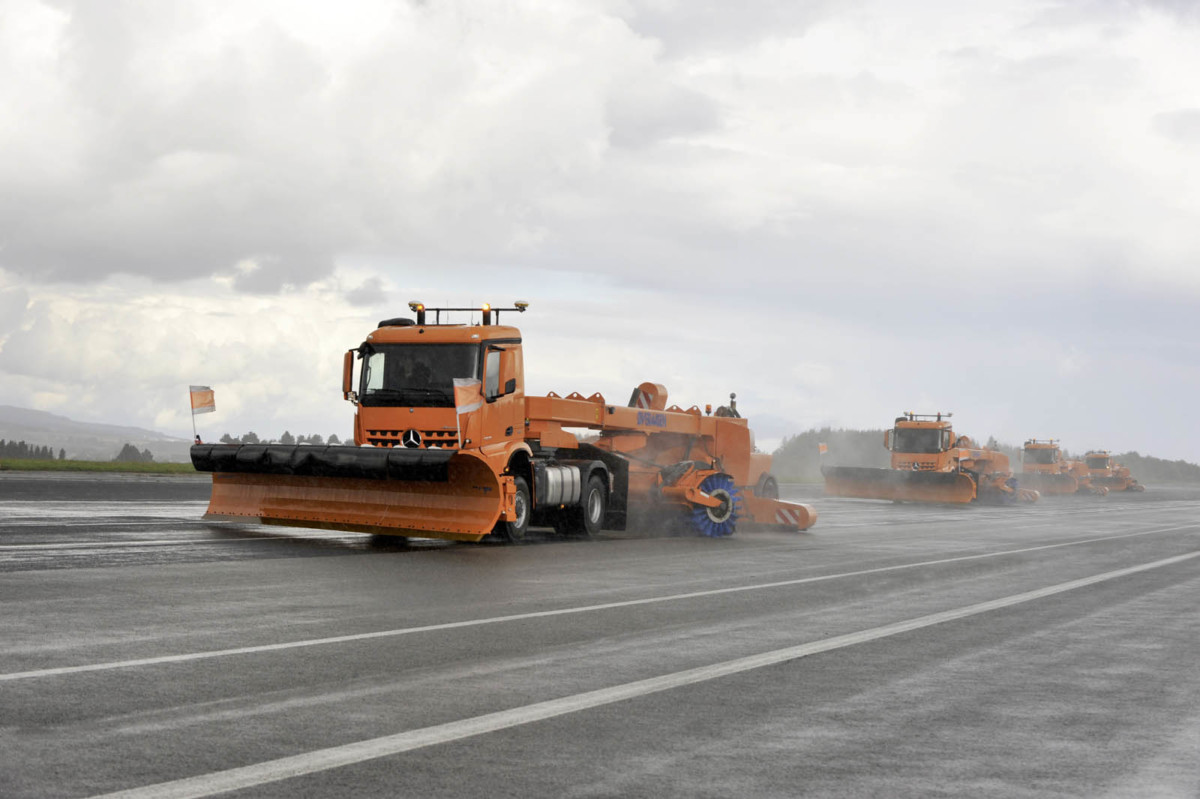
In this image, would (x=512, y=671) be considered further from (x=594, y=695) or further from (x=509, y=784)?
(x=509, y=784)

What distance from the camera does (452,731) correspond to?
554 centimetres

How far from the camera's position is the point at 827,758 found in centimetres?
524

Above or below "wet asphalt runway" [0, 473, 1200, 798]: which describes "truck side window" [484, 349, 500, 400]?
→ above

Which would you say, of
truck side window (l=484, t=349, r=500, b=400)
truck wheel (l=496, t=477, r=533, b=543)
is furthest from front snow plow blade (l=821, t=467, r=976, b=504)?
truck side window (l=484, t=349, r=500, b=400)

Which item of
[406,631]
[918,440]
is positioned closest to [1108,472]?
[918,440]

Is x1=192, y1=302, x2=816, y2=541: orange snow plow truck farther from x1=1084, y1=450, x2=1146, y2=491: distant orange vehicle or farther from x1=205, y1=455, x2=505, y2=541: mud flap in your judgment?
x1=1084, y1=450, x2=1146, y2=491: distant orange vehicle

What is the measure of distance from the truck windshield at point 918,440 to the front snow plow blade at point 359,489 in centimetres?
2942

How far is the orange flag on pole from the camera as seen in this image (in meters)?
19.5

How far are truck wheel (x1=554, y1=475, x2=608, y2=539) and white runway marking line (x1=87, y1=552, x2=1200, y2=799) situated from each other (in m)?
10.6

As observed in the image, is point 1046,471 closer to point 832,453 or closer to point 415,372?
point 832,453

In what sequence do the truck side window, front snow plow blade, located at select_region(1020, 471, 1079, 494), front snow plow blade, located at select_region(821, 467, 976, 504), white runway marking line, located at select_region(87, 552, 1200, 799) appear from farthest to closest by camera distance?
front snow plow blade, located at select_region(1020, 471, 1079, 494), front snow plow blade, located at select_region(821, 467, 976, 504), the truck side window, white runway marking line, located at select_region(87, 552, 1200, 799)

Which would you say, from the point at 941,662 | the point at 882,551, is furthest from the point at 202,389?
the point at 941,662

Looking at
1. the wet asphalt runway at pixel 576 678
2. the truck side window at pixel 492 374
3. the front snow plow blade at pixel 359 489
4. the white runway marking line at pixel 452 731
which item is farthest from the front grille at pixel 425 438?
the white runway marking line at pixel 452 731

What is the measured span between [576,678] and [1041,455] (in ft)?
188
